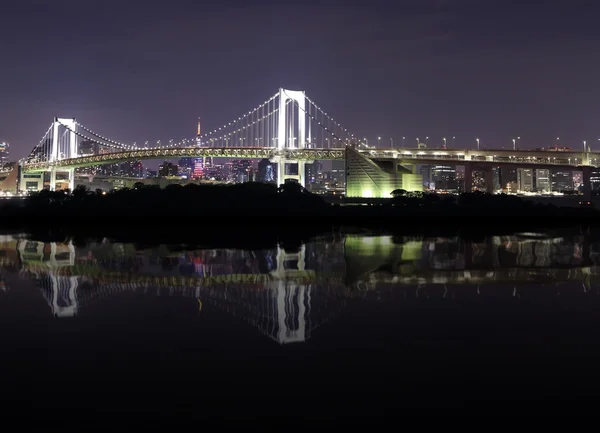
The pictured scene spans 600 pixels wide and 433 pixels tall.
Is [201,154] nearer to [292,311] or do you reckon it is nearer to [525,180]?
[292,311]

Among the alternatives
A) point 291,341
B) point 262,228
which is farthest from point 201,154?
point 291,341

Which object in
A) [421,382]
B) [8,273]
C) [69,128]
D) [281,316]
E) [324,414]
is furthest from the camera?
[69,128]

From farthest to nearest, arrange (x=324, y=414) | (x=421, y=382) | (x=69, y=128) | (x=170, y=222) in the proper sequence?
(x=69, y=128) → (x=170, y=222) → (x=421, y=382) → (x=324, y=414)

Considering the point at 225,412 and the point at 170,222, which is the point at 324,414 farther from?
the point at 170,222

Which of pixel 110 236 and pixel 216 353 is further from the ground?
pixel 110 236

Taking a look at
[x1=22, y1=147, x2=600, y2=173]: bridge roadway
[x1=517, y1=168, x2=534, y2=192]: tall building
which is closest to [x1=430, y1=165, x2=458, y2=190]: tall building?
[x1=517, y1=168, x2=534, y2=192]: tall building

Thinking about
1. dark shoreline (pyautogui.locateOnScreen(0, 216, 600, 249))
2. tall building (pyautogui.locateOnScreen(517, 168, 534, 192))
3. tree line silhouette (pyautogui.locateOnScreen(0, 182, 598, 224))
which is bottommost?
dark shoreline (pyautogui.locateOnScreen(0, 216, 600, 249))

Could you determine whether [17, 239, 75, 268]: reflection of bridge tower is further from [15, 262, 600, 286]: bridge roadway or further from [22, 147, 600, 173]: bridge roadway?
[22, 147, 600, 173]: bridge roadway

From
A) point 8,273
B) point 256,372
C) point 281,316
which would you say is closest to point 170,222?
point 8,273
